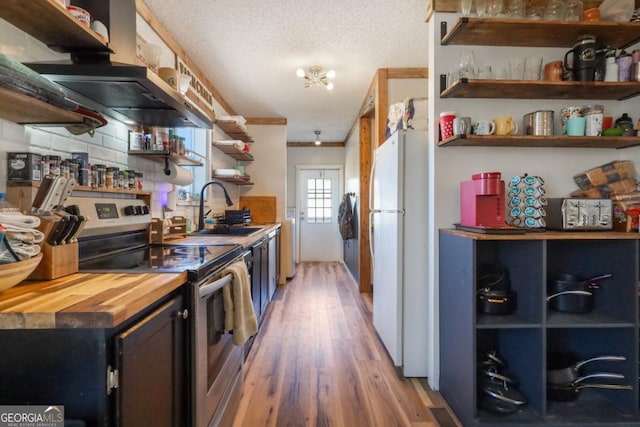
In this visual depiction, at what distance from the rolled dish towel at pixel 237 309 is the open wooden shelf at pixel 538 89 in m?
1.55

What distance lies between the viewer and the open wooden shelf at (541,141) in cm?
171

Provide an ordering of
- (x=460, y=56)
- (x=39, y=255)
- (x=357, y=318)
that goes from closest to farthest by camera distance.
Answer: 1. (x=39, y=255)
2. (x=460, y=56)
3. (x=357, y=318)

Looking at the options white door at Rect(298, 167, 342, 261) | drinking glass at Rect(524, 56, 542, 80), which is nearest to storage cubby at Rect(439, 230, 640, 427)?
drinking glass at Rect(524, 56, 542, 80)

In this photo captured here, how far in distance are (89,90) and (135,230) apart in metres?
0.73

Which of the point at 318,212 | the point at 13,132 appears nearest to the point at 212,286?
the point at 13,132

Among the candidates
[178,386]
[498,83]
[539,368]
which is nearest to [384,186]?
[498,83]

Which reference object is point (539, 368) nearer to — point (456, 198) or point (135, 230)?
point (456, 198)

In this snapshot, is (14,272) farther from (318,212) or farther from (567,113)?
(318,212)

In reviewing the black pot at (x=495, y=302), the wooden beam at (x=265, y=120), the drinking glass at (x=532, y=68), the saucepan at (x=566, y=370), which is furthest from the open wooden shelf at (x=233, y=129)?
the saucepan at (x=566, y=370)

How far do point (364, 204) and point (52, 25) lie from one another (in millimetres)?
3445

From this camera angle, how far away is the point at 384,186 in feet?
7.59

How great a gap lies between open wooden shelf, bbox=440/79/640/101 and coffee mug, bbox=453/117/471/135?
6.9 inches

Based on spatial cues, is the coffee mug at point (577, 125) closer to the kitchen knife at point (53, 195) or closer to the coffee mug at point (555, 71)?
the coffee mug at point (555, 71)

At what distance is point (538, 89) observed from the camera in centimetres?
177
